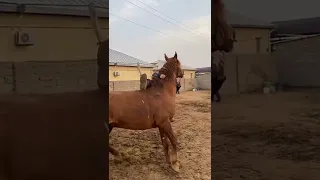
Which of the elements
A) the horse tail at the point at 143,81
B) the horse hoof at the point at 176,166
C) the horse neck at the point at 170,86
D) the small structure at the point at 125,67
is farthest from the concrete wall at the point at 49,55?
the horse hoof at the point at 176,166

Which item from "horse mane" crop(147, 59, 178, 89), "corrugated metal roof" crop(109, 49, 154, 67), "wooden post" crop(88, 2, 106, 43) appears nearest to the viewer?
"wooden post" crop(88, 2, 106, 43)

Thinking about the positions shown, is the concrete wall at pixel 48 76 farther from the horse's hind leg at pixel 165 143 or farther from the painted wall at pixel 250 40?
the painted wall at pixel 250 40

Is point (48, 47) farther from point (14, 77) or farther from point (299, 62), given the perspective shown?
point (299, 62)

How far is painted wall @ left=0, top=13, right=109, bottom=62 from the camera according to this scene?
6.40 feet

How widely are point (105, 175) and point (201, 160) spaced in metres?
0.78

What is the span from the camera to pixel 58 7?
2.01 meters

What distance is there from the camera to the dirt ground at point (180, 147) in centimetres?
245

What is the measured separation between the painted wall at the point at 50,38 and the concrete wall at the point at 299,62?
1.19 meters

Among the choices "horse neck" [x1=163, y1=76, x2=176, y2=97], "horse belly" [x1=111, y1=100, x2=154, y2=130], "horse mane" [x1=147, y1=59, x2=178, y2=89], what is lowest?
"horse belly" [x1=111, y1=100, x2=154, y2=130]

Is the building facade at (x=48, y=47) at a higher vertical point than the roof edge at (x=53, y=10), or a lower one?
lower

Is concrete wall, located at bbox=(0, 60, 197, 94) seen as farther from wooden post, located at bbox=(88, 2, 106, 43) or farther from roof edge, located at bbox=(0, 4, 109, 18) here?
roof edge, located at bbox=(0, 4, 109, 18)

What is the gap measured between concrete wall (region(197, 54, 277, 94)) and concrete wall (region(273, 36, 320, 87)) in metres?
0.06

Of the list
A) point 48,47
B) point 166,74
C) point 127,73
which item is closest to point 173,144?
point 166,74

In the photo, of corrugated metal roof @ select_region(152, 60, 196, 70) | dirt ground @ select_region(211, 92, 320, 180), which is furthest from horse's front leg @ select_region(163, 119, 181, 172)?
dirt ground @ select_region(211, 92, 320, 180)
